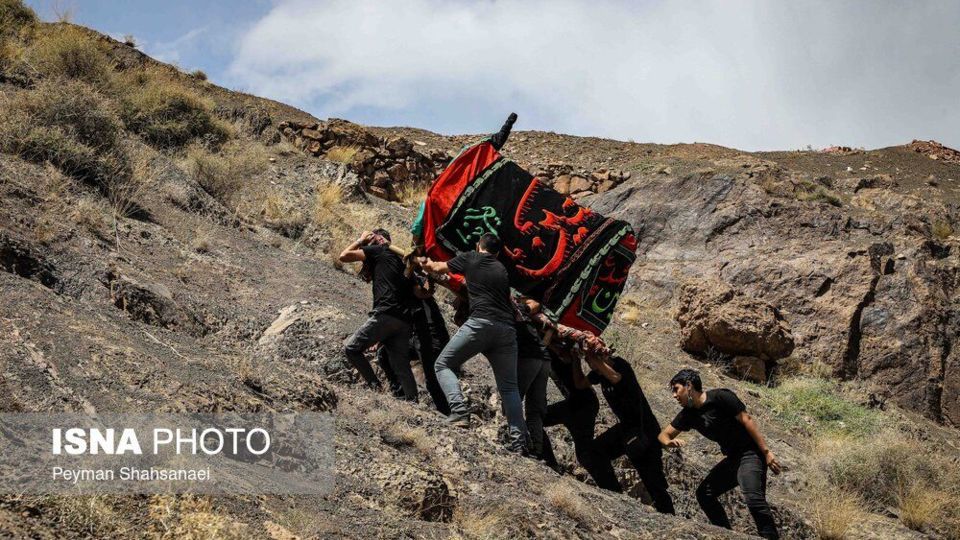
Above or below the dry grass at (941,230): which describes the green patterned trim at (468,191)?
below

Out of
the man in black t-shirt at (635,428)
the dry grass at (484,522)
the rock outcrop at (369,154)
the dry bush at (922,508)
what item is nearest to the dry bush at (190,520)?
the dry grass at (484,522)

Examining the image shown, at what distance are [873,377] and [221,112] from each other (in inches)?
485

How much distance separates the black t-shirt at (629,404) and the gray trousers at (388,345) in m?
1.61

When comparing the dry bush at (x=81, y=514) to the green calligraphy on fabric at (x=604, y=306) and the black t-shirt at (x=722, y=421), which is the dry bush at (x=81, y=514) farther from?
the green calligraphy on fabric at (x=604, y=306)

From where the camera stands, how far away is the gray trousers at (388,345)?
7621mm

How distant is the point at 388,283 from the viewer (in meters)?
7.72

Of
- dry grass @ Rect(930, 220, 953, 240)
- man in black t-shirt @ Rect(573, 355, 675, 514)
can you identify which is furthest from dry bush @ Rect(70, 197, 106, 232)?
dry grass @ Rect(930, 220, 953, 240)

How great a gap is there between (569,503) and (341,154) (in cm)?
1293

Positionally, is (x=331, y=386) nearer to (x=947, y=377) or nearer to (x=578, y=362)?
(x=578, y=362)

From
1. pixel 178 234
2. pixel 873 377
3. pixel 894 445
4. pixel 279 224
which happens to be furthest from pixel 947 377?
pixel 178 234

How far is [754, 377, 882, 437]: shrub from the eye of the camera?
12984 millimetres

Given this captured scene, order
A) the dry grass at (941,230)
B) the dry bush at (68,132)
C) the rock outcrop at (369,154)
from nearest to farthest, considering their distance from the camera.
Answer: the dry bush at (68,132) → the dry grass at (941,230) → the rock outcrop at (369,154)

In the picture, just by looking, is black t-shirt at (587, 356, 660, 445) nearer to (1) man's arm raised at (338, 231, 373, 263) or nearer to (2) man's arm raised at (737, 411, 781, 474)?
(2) man's arm raised at (737, 411, 781, 474)

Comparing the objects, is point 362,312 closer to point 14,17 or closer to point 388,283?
point 388,283
